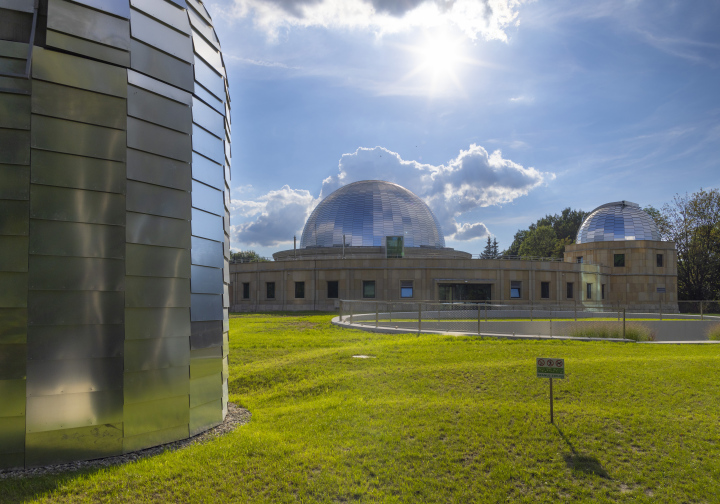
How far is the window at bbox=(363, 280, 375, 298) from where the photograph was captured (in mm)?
42469

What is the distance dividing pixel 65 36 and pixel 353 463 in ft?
24.2

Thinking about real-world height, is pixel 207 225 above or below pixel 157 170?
below

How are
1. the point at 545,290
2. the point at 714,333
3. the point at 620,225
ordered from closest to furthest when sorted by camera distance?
1. the point at 714,333
2. the point at 545,290
3. the point at 620,225

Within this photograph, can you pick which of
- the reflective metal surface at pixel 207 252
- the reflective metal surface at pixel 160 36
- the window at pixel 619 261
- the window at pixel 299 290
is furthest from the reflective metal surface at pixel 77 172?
the window at pixel 619 261

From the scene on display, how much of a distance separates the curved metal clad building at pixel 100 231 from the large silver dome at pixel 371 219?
138 feet

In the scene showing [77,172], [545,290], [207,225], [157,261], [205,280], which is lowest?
[545,290]

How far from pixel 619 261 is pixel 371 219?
2734 centimetres

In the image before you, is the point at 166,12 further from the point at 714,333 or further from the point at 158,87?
the point at 714,333

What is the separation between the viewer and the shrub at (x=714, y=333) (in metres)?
22.5

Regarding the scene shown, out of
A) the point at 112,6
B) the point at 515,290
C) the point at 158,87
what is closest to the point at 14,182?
the point at 158,87

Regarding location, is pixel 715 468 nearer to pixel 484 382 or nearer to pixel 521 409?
pixel 521 409

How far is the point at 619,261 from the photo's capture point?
172 ft

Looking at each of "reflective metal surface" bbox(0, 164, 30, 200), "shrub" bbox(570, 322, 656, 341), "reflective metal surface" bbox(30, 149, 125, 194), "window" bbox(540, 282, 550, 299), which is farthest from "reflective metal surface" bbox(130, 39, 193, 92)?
"window" bbox(540, 282, 550, 299)

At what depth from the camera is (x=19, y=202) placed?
649cm
